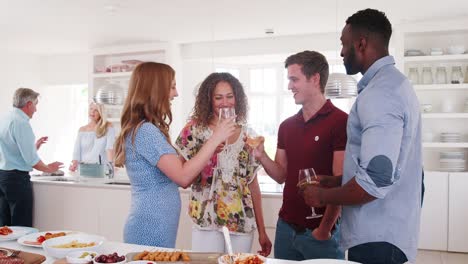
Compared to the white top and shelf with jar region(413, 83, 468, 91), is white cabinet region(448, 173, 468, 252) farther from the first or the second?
the white top

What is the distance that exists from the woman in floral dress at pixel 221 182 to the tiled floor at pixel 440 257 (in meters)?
3.15

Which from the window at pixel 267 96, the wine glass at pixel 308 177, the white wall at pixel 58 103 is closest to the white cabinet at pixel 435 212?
the window at pixel 267 96

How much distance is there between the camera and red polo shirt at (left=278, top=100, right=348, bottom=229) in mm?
2158

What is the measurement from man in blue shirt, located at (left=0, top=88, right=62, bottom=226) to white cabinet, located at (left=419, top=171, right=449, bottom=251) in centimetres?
407

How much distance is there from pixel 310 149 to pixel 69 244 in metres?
1.11

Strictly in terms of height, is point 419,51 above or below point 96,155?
above

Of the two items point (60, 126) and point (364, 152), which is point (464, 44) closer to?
point (364, 152)

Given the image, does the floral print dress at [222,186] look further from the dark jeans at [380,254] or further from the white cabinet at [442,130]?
the white cabinet at [442,130]

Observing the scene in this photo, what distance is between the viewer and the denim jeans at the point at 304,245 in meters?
2.12

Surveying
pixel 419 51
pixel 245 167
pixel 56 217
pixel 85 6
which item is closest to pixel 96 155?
pixel 56 217

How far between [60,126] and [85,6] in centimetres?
424

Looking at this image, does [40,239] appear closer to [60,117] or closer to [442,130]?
[442,130]

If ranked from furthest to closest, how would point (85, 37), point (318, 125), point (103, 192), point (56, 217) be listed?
1. point (85, 37)
2. point (56, 217)
3. point (103, 192)
4. point (318, 125)

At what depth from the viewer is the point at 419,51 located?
18.3 ft
